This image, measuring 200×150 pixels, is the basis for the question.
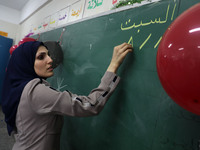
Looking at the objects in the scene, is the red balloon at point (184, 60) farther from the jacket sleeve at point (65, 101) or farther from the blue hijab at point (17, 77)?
the blue hijab at point (17, 77)

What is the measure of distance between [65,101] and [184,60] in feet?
2.08

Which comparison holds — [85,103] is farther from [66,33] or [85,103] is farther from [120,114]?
[66,33]

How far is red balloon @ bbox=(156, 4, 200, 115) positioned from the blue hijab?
88 centimetres

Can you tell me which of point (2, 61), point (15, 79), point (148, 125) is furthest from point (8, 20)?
point (148, 125)

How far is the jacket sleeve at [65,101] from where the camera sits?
867mm

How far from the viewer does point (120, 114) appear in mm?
1035

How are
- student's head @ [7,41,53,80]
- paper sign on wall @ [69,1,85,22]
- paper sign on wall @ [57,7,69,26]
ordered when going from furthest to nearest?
A: paper sign on wall @ [57,7,69,26] < paper sign on wall @ [69,1,85,22] < student's head @ [7,41,53,80]

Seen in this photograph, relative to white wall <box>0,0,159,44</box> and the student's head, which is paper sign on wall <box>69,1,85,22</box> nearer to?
white wall <box>0,0,159,44</box>

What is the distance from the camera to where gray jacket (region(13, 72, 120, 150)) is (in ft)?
2.87

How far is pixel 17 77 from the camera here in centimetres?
109

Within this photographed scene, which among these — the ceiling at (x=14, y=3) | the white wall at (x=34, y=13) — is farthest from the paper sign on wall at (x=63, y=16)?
the ceiling at (x=14, y=3)

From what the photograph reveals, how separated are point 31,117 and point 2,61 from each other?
4555mm

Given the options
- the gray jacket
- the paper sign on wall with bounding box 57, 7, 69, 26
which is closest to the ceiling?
the paper sign on wall with bounding box 57, 7, 69, 26

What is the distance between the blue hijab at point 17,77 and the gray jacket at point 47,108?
61 mm
